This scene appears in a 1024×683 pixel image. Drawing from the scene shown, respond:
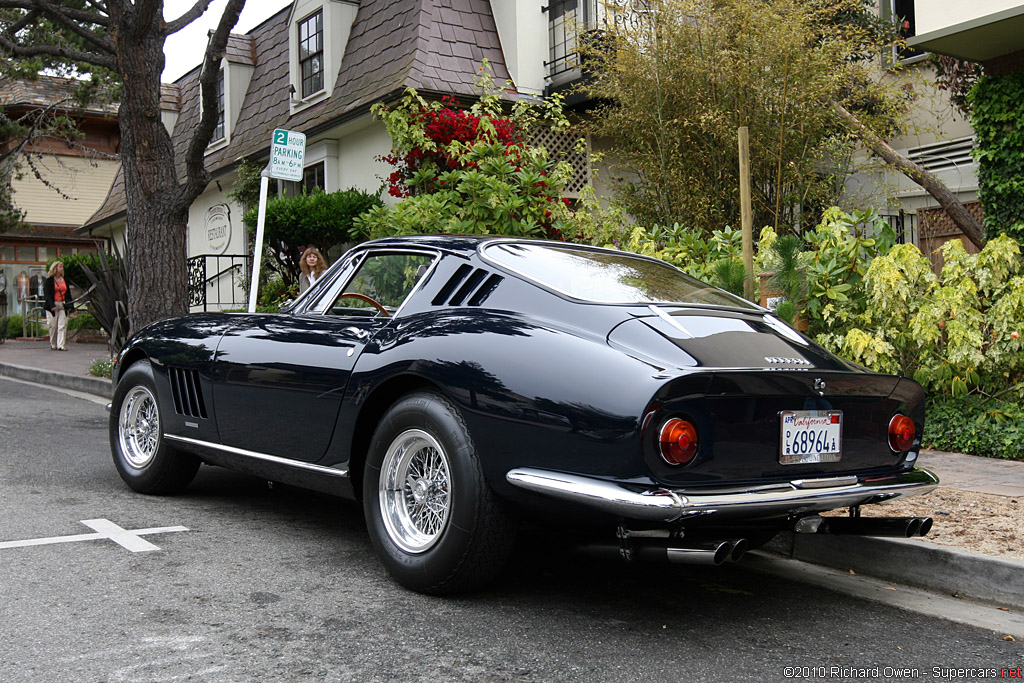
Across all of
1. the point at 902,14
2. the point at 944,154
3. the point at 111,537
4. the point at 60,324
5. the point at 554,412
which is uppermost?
the point at 902,14

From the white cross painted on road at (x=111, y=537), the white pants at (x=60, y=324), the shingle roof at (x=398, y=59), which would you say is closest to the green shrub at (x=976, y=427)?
the white cross painted on road at (x=111, y=537)

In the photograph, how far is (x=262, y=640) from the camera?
10.3 ft

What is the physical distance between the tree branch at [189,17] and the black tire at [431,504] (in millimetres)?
8701

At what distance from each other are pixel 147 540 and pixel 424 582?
1634 millimetres

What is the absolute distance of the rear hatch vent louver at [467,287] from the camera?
392 cm

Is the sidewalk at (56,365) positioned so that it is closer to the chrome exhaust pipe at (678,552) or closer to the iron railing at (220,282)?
the iron railing at (220,282)

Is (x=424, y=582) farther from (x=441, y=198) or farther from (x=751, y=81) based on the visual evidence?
(x=751, y=81)

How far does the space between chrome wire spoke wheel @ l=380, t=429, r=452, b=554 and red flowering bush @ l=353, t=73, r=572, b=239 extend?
6750 mm

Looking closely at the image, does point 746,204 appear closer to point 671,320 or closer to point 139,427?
point 671,320

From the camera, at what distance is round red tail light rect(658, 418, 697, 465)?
9.98 ft

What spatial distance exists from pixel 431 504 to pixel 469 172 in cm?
759

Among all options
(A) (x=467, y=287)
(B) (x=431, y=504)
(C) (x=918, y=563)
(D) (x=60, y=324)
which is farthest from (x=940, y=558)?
(D) (x=60, y=324)

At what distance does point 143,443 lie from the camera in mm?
5551

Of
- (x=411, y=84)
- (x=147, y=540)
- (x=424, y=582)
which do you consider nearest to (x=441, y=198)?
(x=411, y=84)
